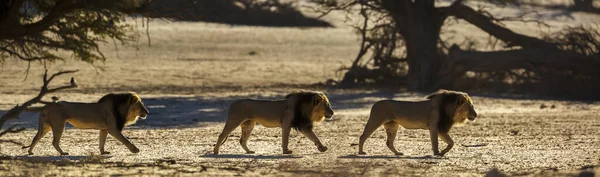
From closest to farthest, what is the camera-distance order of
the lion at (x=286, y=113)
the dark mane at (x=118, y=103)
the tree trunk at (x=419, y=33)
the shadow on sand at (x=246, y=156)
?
the shadow on sand at (x=246, y=156) < the dark mane at (x=118, y=103) < the lion at (x=286, y=113) < the tree trunk at (x=419, y=33)

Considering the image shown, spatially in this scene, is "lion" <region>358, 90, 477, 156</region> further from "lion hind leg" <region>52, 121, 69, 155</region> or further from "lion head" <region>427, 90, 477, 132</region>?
"lion hind leg" <region>52, 121, 69, 155</region>

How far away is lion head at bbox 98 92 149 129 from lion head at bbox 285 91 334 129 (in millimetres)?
1813

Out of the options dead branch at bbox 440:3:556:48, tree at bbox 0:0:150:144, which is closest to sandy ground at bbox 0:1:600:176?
tree at bbox 0:0:150:144

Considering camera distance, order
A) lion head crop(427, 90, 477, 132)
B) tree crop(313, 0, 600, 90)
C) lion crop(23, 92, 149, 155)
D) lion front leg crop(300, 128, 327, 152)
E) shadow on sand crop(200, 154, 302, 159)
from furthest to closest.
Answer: tree crop(313, 0, 600, 90) → lion head crop(427, 90, 477, 132) → lion front leg crop(300, 128, 327, 152) → lion crop(23, 92, 149, 155) → shadow on sand crop(200, 154, 302, 159)

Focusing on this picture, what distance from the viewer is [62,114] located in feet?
48.7

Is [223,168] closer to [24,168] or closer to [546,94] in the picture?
[24,168]

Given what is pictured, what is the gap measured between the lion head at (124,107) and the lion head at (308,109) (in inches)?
71.4

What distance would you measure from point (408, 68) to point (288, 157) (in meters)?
18.4

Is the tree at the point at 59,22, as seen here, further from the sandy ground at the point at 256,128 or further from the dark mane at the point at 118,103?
the dark mane at the point at 118,103

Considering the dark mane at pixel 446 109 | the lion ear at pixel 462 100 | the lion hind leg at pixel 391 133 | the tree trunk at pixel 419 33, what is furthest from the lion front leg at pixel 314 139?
the tree trunk at pixel 419 33

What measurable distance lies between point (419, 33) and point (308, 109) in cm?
1675

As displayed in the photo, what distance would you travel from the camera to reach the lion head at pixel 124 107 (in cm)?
1509

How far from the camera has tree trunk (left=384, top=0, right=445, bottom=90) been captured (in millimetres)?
31469

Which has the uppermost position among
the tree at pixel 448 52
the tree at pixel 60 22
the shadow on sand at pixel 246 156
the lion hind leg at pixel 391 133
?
the tree at pixel 60 22
